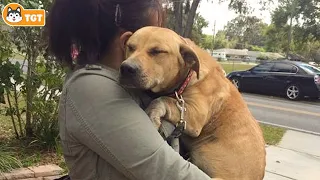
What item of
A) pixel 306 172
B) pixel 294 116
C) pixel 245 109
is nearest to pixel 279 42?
pixel 294 116

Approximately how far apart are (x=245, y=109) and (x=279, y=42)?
2182 inches

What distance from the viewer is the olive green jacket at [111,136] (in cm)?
124

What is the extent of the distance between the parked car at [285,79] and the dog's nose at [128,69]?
537 inches

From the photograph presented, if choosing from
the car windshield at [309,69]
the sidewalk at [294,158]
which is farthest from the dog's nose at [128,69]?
the car windshield at [309,69]

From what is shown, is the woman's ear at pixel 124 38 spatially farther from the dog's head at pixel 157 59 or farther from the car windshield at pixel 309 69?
the car windshield at pixel 309 69

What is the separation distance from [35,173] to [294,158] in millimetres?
4242

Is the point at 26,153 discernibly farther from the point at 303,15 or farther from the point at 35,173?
the point at 303,15

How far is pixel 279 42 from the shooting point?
54.6 metres

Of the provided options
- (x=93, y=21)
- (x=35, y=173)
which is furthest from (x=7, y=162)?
(x=93, y=21)

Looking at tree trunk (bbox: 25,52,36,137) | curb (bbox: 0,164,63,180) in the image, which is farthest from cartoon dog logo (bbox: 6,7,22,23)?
curb (bbox: 0,164,63,180)

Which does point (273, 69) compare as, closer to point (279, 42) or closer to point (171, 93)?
point (171, 93)

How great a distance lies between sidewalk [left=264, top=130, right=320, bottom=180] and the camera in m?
5.58

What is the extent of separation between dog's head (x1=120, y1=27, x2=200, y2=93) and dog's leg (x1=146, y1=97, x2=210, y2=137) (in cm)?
7

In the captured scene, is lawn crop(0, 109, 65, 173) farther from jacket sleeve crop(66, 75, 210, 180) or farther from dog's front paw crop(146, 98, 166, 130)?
jacket sleeve crop(66, 75, 210, 180)
